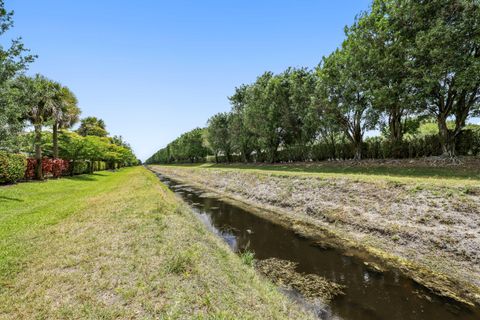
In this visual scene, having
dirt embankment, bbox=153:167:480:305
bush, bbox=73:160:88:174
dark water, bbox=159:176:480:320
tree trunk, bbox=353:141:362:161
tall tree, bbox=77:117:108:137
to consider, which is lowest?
Result: dark water, bbox=159:176:480:320

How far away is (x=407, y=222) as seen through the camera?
885cm

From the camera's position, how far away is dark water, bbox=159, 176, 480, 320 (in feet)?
16.5

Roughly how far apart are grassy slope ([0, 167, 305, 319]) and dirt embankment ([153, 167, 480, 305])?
4.77 metres

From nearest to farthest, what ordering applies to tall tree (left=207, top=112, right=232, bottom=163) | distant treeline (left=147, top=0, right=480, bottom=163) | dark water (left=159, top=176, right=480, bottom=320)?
1. dark water (left=159, top=176, right=480, bottom=320)
2. distant treeline (left=147, top=0, right=480, bottom=163)
3. tall tree (left=207, top=112, right=232, bottom=163)

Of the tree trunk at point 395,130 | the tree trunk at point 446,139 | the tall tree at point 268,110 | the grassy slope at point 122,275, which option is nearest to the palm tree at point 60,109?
the grassy slope at point 122,275

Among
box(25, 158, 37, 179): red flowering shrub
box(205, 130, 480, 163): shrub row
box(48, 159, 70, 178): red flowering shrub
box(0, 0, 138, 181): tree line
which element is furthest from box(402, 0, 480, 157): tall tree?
box(48, 159, 70, 178): red flowering shrub

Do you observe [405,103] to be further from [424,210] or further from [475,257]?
[475,257]

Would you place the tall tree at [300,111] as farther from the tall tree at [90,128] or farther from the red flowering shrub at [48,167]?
the tall tree at [90,128]

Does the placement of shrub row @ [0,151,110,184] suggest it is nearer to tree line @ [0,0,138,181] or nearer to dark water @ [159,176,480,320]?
tree line @ [0,0,138,181]

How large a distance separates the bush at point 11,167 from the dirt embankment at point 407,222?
64.4 ft

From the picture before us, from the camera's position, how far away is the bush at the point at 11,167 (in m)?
16.6

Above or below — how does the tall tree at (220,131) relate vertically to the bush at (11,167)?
above

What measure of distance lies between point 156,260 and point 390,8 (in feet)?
80.8

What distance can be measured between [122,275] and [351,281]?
5.92 metres
